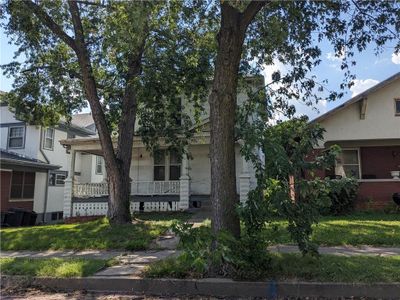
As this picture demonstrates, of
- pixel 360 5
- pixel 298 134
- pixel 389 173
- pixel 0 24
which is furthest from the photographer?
pixel 389 173

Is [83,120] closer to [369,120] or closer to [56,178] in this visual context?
[56,178]

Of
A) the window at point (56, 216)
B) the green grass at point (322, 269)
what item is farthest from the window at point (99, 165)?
the green grass at point (322, 269)

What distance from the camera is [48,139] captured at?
2648cm

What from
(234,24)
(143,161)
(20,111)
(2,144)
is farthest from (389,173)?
(2,144)

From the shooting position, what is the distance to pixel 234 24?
7488mm

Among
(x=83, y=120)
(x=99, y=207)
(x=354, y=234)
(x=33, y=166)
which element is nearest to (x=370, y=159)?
(x=354, y=234)

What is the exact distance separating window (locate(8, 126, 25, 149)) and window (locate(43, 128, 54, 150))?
130 centimetres

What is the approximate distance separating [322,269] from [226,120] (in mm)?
2990

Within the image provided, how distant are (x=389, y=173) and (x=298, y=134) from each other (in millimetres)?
13511

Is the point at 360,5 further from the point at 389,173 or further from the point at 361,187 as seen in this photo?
the point at 389,173

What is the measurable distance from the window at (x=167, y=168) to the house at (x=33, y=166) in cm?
482

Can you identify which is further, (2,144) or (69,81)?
(2,144)

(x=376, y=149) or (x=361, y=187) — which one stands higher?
(x=376, y=149)

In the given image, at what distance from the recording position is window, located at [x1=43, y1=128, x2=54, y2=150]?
26.0 metres
